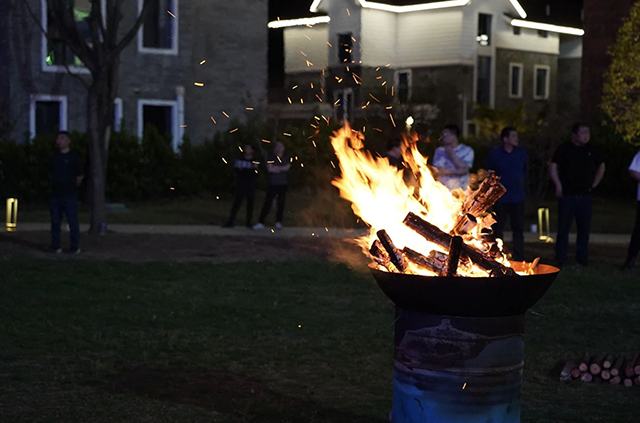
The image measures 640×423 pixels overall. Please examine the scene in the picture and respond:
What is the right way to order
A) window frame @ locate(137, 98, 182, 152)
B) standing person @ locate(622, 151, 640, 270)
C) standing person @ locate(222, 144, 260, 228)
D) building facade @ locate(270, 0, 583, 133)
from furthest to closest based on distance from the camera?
building facade @ locate(270, 0, 583, 133) < window frame @ locate(137, 98, 182, 152) < standing person @ locate(222, 144, 260, 228) < standing person @ locate(622, 151, 640, 270)

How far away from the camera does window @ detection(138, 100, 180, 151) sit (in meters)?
27.0

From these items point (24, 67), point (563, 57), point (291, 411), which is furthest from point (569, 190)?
point (563, 57)

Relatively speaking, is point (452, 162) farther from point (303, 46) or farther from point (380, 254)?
point (303, 46)

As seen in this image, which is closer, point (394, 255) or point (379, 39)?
point (394, 255)

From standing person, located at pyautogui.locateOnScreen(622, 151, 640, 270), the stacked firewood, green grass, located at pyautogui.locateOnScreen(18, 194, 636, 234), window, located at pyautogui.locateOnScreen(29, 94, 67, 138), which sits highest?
window, located at pyautogui.locateOnScreen(29, 94, 67, 138)

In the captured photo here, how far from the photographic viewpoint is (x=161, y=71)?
27.4 m

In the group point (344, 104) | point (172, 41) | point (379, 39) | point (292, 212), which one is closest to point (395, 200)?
point (292, 212)

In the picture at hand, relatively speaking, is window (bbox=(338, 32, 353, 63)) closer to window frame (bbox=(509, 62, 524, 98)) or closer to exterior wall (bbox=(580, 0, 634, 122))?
window frame (bbox=(509, 62, 524, 98))

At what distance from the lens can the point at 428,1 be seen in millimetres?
37312

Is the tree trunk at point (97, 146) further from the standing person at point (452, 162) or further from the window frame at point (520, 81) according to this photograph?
the window frame at point (520, 81)

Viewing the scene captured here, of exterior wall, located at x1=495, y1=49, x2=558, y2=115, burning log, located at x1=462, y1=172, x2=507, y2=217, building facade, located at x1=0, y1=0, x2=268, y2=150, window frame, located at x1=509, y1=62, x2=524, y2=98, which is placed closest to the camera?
burning log, located at x1=462, y1=172, x2=507, y2=217

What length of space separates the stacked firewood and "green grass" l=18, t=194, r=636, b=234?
12.0 meters

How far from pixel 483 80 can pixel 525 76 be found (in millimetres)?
3237

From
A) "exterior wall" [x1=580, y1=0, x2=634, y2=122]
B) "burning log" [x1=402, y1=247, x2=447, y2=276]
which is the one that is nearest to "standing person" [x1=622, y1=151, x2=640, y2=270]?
"burning log" [x1=402, y1=247, x2=447, y2=276]
